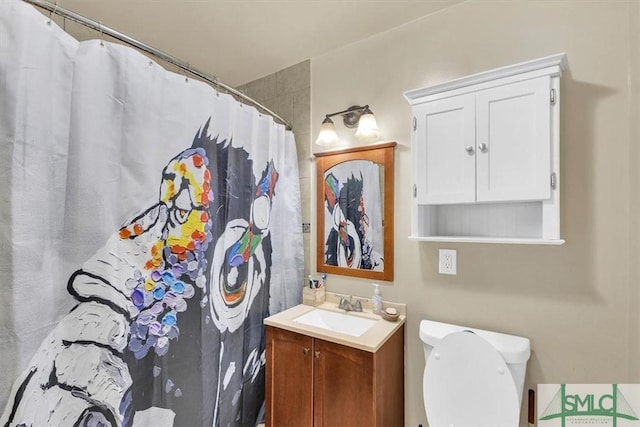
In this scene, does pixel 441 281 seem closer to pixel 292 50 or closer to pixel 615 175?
pixel 615 175

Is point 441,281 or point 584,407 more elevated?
point 441,281

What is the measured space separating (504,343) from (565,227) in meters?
0.60

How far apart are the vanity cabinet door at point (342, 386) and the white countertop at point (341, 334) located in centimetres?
4

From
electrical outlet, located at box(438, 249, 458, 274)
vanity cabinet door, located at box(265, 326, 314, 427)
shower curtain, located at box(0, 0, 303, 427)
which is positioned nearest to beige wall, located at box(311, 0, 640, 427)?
electrical outlet, located at box(438, 249, 458, 274)

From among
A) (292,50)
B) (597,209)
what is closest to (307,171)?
(292,50)

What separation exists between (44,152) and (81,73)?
0.31 metres

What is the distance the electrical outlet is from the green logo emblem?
0.67 metres

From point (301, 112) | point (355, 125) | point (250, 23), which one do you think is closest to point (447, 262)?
point (355, 125)

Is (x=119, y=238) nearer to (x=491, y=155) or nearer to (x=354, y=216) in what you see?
(x=354, y=216)

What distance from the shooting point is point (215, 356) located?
1.49m

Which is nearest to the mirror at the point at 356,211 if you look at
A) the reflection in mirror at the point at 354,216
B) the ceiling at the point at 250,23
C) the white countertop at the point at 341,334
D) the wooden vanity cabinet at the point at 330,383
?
the reflection in mirror at the point at 354,216

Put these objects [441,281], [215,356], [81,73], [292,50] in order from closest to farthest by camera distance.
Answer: [81,73] < [215,356] < [441,281] < [292,50]

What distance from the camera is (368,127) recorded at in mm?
1732

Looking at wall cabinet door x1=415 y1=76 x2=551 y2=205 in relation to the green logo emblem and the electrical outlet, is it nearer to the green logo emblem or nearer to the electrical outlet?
the electrical outlet
